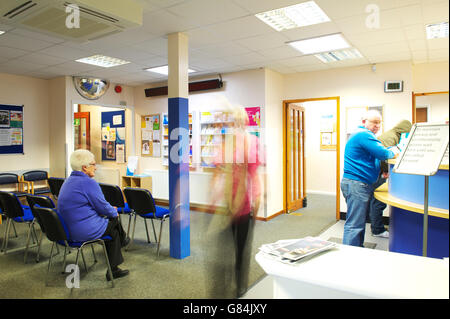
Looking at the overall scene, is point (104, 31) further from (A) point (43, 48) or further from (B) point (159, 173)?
(B) point (159, 173)

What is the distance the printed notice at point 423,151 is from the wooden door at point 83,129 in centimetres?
674

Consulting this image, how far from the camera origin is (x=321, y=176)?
27.0 feet

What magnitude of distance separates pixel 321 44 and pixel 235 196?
308cm

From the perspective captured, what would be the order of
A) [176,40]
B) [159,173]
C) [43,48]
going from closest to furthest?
1. [176,40]
2. [43,48]
3. [159,173]

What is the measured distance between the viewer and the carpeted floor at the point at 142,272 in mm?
2811

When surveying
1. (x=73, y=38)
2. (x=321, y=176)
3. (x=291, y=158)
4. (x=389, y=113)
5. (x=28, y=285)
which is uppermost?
(x=73, y=38)

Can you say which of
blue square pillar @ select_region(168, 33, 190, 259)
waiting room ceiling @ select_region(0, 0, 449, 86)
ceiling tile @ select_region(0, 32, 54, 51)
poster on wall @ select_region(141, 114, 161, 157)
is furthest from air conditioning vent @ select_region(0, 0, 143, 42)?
poster on wall @ select_region(141, 114, 161, 157)

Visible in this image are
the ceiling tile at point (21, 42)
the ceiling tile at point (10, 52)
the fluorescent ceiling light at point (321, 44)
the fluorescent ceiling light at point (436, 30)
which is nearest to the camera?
the fluorescent ceiling light at point (436, 30)

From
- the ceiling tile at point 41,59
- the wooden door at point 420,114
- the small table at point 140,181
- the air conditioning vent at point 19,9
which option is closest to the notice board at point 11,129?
the ceiling tile at point 41,59

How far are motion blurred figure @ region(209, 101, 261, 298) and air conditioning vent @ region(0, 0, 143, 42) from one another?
1.60 m

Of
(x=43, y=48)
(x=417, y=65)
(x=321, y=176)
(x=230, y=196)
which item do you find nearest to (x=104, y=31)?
(x=43, y=48)

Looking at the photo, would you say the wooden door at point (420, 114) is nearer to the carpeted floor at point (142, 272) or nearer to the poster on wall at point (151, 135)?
the carpeted floor at point (142, 272)

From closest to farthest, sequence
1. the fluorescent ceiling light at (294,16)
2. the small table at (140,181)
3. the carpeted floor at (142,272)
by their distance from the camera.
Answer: the carpeted floor at (142,272) < the fluorescent ceiling light at (294,16) < the small table at (140,181)
